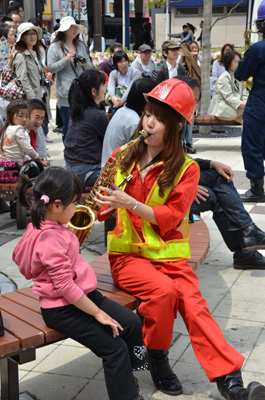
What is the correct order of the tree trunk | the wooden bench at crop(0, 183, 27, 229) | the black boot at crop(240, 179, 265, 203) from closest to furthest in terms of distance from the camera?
the wooden bench at crop(0, 183, 27, 229) < the black boot at crop(240, 179, 265, 203) < the tree trunk

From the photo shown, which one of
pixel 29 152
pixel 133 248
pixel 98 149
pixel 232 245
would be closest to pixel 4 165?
pixel 29 152

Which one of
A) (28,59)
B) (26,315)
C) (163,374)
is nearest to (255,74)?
(28,59)

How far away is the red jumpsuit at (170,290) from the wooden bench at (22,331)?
0.10m

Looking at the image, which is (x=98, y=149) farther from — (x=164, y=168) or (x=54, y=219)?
(x=54, y=219)

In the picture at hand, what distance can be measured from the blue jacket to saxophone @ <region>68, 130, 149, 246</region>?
3.66m

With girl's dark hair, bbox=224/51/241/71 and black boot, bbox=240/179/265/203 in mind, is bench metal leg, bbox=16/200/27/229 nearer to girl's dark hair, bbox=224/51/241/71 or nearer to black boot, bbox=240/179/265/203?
black boot, bbox=240/179/265/203

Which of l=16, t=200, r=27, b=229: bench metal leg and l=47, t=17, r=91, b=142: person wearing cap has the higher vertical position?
Answer: l=47, t=17, r=91, b=142: person wearing cap

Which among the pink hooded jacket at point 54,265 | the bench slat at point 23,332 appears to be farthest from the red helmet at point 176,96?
the bench slat at point 23,332

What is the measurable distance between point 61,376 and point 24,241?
0.97 meters

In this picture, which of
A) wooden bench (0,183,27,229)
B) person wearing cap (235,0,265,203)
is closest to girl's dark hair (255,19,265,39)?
person wearing cap (235,0,265,203)

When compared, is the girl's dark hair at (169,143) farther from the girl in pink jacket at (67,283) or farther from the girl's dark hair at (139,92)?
the girl's dark hair at (139,92)

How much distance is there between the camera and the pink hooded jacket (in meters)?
2.67

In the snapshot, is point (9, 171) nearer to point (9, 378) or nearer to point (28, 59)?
point (28, 59)

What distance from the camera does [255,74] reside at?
6.87 metres
